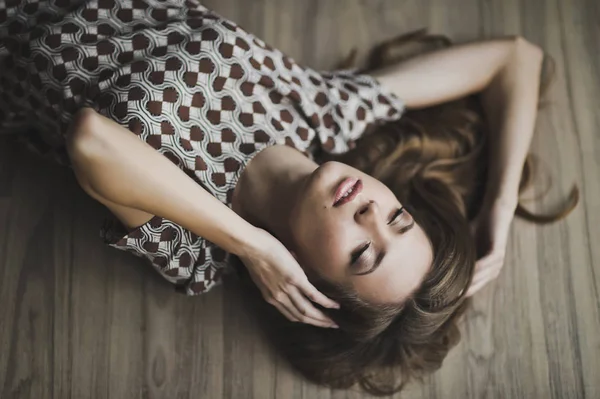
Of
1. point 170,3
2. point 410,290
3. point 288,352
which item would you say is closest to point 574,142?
point 410,290

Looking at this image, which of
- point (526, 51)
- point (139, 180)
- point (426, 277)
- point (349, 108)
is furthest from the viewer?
point (526, 51)

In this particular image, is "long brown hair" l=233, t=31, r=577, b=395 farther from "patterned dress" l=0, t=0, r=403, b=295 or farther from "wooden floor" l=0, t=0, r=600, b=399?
"patterned dress" l=0, t=0, r=403, b=295

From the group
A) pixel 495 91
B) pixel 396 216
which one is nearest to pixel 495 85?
pixel 495 91

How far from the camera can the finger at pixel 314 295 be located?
1140mm

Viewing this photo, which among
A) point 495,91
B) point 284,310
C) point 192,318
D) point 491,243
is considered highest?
point 495,91

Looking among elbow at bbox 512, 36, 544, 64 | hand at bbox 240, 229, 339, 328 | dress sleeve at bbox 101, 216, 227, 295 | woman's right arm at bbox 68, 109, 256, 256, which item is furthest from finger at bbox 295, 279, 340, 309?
elbow at bbox 512, 36, 544, 64

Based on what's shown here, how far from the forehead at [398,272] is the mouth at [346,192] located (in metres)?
0.10

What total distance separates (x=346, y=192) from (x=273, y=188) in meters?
0.18

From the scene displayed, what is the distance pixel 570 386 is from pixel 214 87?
0.98 m

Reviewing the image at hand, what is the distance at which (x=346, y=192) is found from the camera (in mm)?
1091

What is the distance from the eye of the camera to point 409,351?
1.31 meters

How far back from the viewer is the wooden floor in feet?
4.45

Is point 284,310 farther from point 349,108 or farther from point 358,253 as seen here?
point 349,108

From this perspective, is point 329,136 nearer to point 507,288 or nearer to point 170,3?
point 170,3
